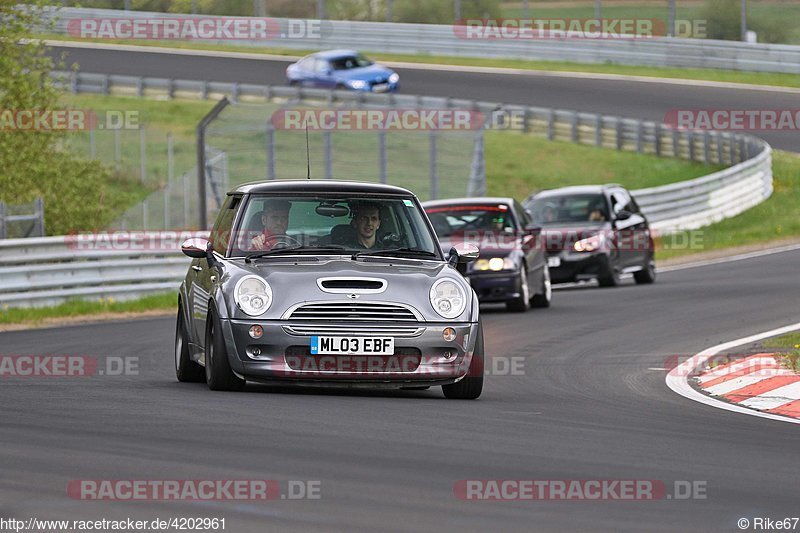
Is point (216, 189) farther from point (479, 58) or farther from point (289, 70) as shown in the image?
point (479, 58)

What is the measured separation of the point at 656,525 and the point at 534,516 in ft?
1.61

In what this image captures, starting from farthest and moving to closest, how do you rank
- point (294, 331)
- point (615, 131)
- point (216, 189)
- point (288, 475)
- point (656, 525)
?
point (615, 131) → point (216, 189) → point (294, 331) → point (288, 475) → point (656, 525)

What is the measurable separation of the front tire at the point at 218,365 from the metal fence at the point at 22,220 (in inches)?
417

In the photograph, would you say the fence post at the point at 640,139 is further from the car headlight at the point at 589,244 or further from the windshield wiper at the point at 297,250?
the windshield wiper at the point at 297,250

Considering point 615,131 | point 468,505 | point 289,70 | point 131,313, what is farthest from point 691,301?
point 289,70

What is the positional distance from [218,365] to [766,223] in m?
28.1

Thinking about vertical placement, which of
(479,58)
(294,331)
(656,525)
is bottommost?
(479,58)

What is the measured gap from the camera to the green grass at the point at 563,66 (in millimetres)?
52719

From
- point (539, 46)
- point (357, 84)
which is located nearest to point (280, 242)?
point (357, 84)

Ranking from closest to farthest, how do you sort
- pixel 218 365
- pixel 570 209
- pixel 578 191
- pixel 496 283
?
pixel 218 365 < pixel 496 283 < pixel 570 209 < pixel 578 191

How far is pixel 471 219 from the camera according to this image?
70.6 ft

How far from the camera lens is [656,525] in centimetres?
646

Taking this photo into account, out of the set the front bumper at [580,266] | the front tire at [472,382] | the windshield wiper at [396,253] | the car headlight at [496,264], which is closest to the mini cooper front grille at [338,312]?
the windshield wiper at [396,253]

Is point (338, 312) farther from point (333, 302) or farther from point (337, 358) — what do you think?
point (337, 358)
